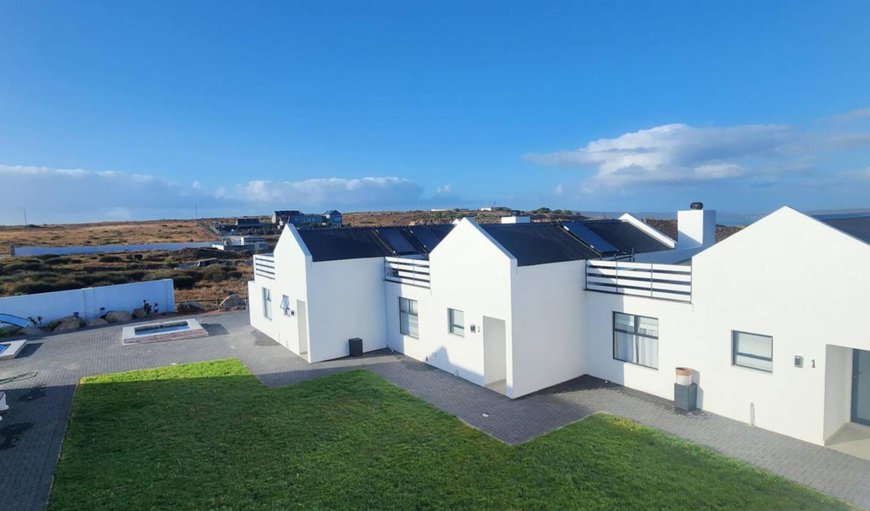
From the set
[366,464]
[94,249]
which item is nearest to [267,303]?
[366,464]

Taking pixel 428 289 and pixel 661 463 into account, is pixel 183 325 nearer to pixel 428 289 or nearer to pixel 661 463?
pixel 428 289

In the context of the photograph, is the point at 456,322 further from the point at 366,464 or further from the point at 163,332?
the point at 163,332

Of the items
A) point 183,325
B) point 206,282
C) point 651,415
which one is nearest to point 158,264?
point 206,282

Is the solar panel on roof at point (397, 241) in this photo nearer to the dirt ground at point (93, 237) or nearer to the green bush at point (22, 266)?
the green bush at point (22, 266)

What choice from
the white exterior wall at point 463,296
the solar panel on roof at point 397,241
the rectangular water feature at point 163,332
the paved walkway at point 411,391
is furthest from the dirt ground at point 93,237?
the white exterior wall at point 463,296

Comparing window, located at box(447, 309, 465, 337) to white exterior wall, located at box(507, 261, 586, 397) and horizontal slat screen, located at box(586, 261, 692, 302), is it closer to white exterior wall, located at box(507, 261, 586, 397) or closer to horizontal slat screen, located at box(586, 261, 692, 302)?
white exterior wall, located at box(507, 261, 586, 397)

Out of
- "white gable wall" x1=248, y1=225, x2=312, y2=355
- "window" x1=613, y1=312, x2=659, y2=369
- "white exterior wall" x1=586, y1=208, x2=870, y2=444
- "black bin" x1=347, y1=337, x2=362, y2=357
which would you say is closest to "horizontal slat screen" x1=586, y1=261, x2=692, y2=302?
"white exterior wall" x1=586, y1=208, x2=870, y2=444
